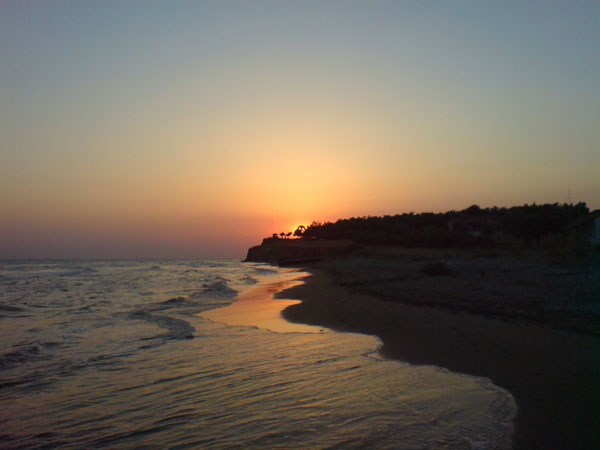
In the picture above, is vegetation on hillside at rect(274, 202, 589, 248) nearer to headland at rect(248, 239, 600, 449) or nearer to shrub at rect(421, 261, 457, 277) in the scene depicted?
shrub at rect(421, 261, 457, 277)

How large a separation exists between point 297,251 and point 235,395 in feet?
231

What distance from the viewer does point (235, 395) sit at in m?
5.96

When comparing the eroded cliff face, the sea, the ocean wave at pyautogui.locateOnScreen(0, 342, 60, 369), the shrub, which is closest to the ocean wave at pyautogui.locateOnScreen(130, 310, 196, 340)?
the sea

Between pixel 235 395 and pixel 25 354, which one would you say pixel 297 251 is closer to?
pixel 25 354

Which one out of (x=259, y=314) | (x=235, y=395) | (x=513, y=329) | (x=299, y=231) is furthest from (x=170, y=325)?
(x=299, y=231)

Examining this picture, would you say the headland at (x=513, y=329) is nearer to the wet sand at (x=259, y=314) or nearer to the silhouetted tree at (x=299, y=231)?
the wet sand at (x=259, y=314)

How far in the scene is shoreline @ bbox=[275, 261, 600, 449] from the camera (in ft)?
14.9

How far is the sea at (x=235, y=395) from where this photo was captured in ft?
15.0

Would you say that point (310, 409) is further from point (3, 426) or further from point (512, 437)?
point (3, 426)

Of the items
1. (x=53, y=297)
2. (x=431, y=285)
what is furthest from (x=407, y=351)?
(x=53, y=297)

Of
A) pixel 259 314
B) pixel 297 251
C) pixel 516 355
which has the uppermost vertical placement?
pixel 297 251

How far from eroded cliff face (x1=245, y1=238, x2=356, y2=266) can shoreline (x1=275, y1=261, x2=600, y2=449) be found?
148 feet

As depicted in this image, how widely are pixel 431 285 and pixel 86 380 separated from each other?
1319 cm

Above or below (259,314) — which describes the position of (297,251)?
above
